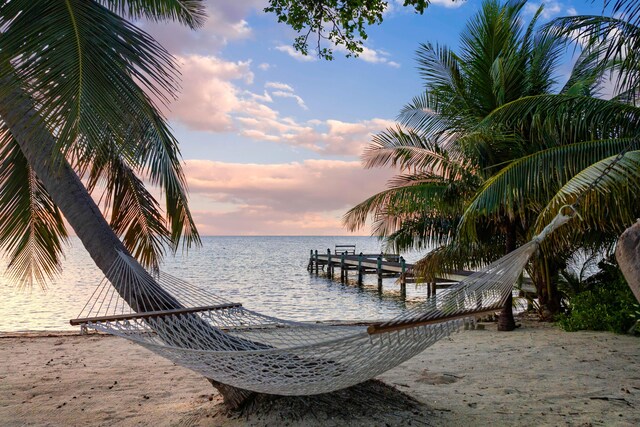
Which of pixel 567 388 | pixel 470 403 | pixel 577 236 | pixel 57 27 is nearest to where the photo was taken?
pixel 57 27

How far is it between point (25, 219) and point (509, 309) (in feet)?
14.7

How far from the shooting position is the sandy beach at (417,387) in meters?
2.50

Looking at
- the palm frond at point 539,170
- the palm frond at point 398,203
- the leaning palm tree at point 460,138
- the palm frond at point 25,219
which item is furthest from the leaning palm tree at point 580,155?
the palm frond at point 25,219

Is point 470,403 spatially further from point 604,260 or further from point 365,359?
point 604,260

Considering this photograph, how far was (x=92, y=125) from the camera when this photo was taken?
6.28 ft

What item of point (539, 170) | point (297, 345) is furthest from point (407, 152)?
point (297, 345)

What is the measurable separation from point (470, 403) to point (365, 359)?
1.11 m

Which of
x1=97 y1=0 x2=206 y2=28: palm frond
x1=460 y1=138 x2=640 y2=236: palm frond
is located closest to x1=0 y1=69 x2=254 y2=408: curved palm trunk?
x1=97 y1=0 x2=206 y2=28: palm frond

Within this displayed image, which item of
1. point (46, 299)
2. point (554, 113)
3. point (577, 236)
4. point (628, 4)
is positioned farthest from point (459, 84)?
point (46, 299)

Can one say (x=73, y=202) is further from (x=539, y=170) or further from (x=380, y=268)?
(x=380, y=268)

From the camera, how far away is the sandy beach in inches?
98.5

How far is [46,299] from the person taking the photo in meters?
12.8

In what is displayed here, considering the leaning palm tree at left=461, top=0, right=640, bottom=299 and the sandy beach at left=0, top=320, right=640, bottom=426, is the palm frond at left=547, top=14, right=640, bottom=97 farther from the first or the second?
the sandy beach at left=0, top=320, right=640, bottom=426

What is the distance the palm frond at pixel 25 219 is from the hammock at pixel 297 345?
4.74 ft
